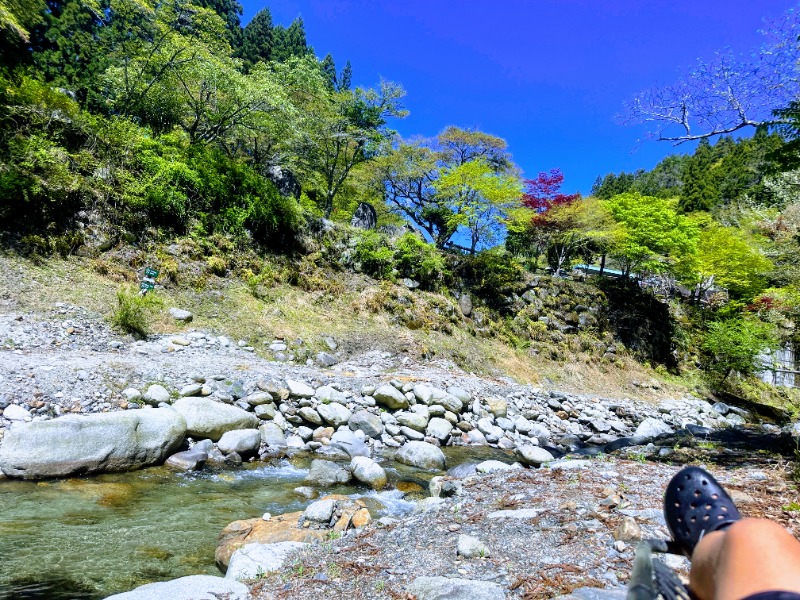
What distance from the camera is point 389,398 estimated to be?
8.82 metres

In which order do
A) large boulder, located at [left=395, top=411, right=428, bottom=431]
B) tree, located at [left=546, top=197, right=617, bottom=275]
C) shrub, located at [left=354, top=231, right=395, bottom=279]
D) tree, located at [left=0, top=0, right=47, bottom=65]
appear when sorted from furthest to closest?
tree, located at [left=546, top=197, right=617, bottom=275] → shrub, located at [left=354, top=231, right=395, bottom=279] → tree, located at [left=0, top=0, right=47, bottom=65] → large boulder, located at [left=395, top=411, right=428, bottom=431]

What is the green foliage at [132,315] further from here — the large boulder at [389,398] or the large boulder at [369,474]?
the large boulder at [369,474]

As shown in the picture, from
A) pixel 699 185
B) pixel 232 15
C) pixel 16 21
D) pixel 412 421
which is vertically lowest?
pixel 412 421

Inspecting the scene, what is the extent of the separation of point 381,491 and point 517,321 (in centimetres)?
1417

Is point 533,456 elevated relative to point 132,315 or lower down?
lower down

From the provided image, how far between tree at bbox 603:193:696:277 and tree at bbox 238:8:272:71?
2995 centimetres

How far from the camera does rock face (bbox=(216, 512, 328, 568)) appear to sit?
142 inches

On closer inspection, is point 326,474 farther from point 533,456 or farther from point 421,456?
point 533,456

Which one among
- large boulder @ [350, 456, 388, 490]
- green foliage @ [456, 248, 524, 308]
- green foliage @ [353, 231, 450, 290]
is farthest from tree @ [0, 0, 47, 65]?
green foliage @ [456, 248, 524, 308]

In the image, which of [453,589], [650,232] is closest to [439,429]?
[453,589]

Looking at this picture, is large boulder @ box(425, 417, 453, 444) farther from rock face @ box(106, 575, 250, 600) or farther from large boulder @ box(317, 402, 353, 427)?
rock face @ box(106, 575, 250, 600)

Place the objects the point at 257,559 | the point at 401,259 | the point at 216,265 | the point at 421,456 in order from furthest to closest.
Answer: the point at 401,259, the point at 216,265, the point at 421,456, the point at 257,559

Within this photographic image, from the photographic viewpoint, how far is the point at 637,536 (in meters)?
2.68

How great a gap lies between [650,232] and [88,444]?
72.5 feet
